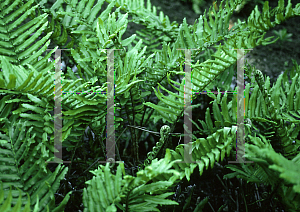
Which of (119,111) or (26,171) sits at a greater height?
(119,111)

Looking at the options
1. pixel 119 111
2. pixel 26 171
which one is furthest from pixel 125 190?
pixel 119 111

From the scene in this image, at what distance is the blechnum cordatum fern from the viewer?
0.60 m

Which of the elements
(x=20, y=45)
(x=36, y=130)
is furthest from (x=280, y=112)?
(x=20, y=45)

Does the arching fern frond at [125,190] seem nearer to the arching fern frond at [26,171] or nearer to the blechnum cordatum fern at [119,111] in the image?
the blechnum cordatum fern at [119,111]

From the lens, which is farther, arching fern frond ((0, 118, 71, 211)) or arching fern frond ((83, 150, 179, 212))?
arching fern frond ((0, 118, 71, 211))

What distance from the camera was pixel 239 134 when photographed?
742 mm

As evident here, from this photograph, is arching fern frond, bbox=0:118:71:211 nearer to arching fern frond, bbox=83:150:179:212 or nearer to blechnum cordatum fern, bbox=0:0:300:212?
blechnum cordatum fern, bbox=0:0:300:212

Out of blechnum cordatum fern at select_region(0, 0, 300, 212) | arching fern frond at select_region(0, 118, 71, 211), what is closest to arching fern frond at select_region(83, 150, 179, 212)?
blechnum cordatum fern at select_region(0, 0, 300, 212)

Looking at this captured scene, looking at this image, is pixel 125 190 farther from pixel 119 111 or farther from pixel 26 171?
pixel 119 111

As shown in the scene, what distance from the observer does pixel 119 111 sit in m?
0.97

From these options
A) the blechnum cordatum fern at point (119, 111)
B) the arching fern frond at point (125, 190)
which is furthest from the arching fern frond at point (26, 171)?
the arching fern frond at point (125, 190)

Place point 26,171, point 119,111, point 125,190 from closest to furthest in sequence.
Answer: point 125,190
point 26,171
point 119,111

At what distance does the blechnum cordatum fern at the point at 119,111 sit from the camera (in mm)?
596

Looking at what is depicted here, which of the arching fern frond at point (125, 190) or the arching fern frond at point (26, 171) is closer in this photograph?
the arching fern frond at point (125, 190)
